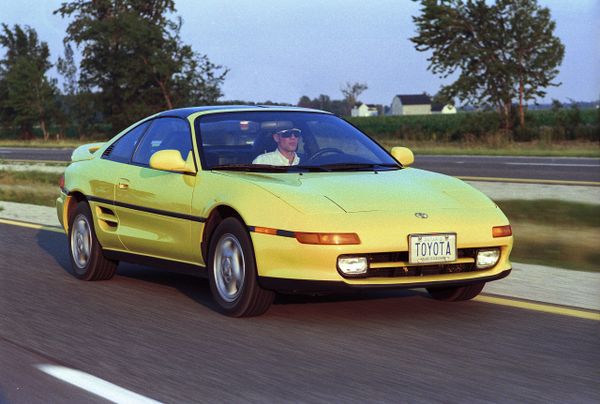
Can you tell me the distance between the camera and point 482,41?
50.2 m

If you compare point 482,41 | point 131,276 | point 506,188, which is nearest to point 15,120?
point 482,41

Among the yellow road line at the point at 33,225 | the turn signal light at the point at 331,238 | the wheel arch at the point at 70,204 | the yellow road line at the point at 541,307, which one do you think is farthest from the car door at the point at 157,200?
the yellow road line at the point at 33,225

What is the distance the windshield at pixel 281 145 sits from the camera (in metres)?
7.80

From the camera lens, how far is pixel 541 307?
23.8ft

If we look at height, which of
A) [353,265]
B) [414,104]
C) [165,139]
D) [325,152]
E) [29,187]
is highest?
[165,139]

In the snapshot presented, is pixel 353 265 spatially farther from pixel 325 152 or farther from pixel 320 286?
pixel 325 152

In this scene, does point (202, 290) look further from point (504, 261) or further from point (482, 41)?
point (482, 41)

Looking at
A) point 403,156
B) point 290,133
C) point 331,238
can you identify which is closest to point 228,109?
point 290,133

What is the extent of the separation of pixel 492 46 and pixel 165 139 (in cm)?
4332

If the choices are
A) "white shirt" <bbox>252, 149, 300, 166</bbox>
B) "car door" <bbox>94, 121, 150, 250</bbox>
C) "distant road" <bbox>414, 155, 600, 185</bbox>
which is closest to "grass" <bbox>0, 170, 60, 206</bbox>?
"distant road" <bbox>414, 155, 600, 185</bbox>

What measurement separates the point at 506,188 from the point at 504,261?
449 inches

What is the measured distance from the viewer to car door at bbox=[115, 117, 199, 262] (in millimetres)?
7730

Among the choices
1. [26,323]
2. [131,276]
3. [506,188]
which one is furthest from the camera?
[506,188]

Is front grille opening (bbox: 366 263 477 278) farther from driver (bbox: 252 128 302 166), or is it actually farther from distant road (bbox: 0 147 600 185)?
distant road (bbox: 0 147 600 185)
